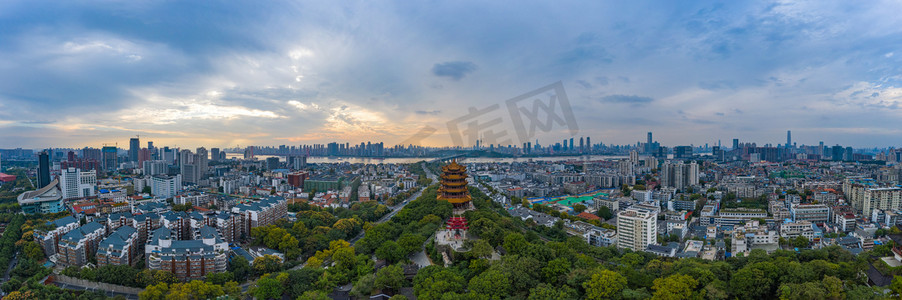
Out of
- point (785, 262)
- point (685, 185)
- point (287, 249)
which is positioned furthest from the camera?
point (685, 185)

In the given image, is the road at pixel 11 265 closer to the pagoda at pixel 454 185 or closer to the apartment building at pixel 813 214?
the pagoda at pixel 454 185

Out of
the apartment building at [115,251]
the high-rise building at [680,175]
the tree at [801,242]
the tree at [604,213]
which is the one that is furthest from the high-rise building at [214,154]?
the tree at [801,242]

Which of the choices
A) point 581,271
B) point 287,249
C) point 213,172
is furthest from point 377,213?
point 213,172

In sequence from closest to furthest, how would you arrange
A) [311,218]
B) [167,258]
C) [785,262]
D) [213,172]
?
[785,262] < [167,258] < [311,218] < [213,172]

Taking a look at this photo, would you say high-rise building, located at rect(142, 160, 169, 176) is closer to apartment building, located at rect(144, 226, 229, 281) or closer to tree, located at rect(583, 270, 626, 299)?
apartment building, located at rect(144, 226, 229, 281)

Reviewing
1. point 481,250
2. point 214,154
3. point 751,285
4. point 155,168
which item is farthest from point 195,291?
point 214,154

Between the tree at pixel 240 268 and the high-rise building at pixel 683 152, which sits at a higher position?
the high-rise building at pixel 683 152

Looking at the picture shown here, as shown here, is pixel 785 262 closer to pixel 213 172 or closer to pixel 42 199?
pixel 42 199
